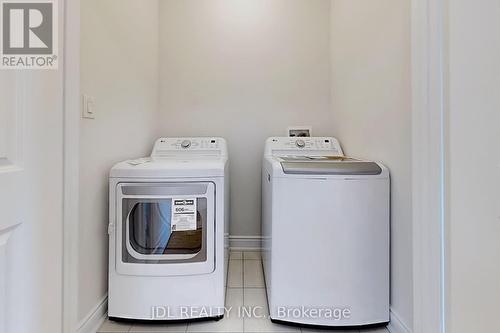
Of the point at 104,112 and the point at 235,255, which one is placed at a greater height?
the point at 104,112

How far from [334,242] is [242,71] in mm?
1743

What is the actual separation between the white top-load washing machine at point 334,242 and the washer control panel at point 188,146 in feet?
3.06

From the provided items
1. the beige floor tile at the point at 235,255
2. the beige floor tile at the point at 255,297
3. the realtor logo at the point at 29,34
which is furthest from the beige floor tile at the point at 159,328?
the realtor logo at the point at 29,34

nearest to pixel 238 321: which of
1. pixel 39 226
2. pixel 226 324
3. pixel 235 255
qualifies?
pixel 226 324

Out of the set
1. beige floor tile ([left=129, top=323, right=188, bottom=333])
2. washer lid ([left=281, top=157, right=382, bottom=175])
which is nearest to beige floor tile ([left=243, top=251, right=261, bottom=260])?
beige floor tile ([left=129, top=323, right=188, bottom=333])

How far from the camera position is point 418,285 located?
1.11m

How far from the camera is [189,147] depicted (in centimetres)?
229

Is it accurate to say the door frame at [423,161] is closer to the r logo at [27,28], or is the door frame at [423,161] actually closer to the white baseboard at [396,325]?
the r logo at [27,28]

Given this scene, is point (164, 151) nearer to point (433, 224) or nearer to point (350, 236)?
point (350, 236)

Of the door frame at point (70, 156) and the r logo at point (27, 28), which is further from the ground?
the r logo at point (27, 28)

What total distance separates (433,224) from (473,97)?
450 millimetres

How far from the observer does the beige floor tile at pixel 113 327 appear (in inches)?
57.3

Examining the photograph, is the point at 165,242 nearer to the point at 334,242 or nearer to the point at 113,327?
the point at 113,327

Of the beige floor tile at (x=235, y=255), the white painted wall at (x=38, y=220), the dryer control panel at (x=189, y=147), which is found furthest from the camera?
the beige floor tile at (x=235, y=255)
